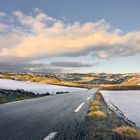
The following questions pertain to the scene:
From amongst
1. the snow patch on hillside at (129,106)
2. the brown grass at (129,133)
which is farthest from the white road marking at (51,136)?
the snow patch on hillside at (129,106)

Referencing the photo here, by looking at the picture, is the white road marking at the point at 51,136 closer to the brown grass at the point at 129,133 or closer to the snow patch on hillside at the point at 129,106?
the brown grass at the point at 129,133

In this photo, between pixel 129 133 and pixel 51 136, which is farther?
pixel 129 133

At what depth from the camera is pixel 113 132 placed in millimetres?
9062

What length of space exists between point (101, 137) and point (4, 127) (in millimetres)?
2925

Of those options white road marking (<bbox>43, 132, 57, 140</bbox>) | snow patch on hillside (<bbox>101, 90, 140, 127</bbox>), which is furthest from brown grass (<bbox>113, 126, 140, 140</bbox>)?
snow patch on hillside (<bbox>101, 90, 140, 127</bbox>)

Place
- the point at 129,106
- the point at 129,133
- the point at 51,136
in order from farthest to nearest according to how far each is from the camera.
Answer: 1. the point at 129,106
2. the point at 129,133
3. the point at 51,136

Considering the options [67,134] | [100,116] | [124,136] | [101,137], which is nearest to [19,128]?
[67,134]

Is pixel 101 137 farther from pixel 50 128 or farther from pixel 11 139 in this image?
pixel 11 139

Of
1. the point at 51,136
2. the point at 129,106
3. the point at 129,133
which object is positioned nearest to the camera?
the point at 51,136

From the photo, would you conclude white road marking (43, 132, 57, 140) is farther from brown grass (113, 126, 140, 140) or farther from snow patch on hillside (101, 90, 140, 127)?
snow patch on hillside (101, 90, 140, 127)

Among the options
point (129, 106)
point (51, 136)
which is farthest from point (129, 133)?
point (129, 106)

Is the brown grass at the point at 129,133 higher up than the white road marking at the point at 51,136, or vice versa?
the white road marking at the point at 51,136

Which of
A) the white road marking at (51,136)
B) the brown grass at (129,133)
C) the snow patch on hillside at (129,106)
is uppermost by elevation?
the white road marking at (51,136)

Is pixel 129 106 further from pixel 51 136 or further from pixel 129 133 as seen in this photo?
pixel 51 136
